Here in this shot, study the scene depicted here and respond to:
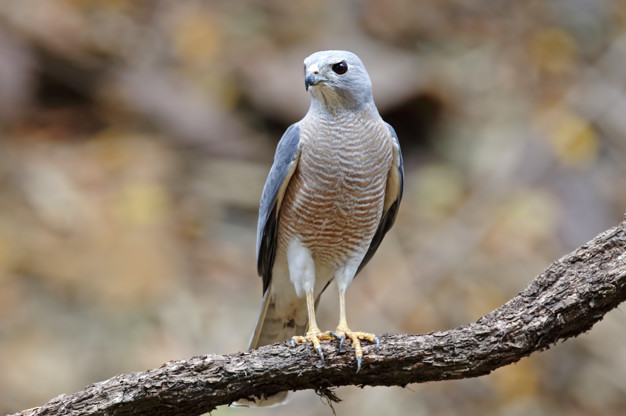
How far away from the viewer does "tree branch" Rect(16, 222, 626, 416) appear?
Answer: 3.73m

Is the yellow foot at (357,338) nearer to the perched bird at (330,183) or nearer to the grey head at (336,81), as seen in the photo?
the perched bird at (330,183)

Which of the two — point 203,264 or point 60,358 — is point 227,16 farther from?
point 60,358

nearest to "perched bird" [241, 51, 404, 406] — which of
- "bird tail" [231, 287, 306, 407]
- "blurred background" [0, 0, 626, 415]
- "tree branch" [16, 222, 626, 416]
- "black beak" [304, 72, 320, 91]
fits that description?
"black beak" [304, 72, 320, 91]

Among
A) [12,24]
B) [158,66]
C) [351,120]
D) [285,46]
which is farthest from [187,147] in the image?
[351,120]

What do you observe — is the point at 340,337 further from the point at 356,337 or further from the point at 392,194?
the point at 392,194

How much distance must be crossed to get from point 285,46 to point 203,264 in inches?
144

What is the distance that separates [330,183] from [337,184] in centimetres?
5

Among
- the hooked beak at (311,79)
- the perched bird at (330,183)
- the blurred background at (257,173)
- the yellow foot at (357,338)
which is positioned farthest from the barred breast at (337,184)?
the blurred background at (257,173)

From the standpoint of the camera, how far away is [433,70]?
34.8 feet

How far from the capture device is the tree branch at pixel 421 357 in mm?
3729

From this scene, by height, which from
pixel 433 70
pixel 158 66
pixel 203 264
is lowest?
pixel 203 264

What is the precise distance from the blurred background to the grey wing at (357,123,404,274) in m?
2.62

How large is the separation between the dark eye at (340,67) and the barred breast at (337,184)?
313 mm

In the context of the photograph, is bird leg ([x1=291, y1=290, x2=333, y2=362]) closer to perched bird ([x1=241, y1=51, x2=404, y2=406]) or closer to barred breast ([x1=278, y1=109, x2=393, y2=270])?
perched bird ([x1=241, y1=51, x2=404, y2=406])
